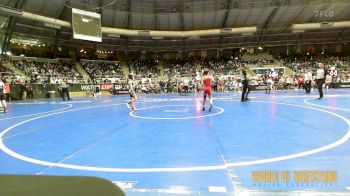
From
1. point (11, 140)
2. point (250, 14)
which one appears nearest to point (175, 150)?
point (11, 140)

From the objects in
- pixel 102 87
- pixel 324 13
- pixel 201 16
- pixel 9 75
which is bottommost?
pixel 102 87

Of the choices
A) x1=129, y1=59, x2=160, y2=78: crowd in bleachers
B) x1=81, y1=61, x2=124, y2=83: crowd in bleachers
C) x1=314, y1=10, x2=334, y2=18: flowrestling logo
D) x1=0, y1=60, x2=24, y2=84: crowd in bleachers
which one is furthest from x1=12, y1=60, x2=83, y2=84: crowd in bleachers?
x1=314, y1=10, x2=334, y2=18: flowrestling logo

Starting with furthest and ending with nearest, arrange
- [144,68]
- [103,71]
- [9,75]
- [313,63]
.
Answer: [144,68], [313,63], [103,71], [9,75]

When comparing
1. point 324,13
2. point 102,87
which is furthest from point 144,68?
point 324,13

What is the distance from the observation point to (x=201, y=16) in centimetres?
3962

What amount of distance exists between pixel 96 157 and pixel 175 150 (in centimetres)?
157

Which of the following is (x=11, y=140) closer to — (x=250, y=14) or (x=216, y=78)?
(x=216, y=78)

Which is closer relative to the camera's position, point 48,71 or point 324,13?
point 48,71

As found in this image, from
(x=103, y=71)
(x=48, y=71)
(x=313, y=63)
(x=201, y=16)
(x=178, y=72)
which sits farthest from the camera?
(x=178, y=72)

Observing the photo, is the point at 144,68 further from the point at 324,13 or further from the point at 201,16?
the point at 324,13

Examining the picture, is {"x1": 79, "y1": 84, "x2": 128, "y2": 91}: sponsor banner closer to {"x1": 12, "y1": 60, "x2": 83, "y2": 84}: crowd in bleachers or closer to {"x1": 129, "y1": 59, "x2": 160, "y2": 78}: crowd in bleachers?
{"x1": 12, "y1": 60, "x2": 83, "y2": 84}: crowd in bleachers

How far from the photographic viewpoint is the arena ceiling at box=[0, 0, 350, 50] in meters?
34.7

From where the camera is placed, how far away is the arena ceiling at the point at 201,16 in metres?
34.7

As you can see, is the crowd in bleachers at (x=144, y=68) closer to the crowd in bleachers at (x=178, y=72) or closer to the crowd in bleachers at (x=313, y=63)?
the crowd in bleachers at (x=178, y=72)
